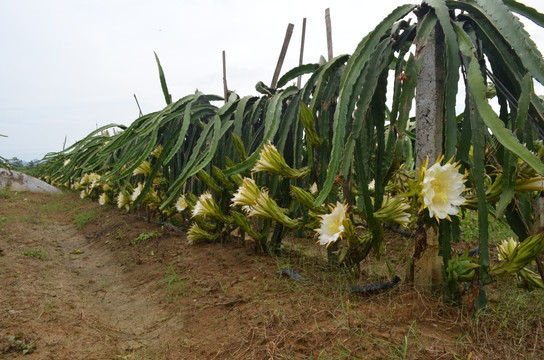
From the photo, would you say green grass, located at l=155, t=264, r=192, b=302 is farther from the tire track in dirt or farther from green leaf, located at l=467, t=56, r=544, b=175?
green leaf, located at l=467, t=56, r=544, b=175

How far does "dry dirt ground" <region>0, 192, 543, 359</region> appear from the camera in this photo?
1.13 metres

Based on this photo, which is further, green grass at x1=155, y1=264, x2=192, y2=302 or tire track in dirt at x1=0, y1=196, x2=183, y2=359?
green grass at x1=155, y1=264, x2=192, y2=302

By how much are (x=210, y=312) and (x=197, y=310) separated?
3.4 inches

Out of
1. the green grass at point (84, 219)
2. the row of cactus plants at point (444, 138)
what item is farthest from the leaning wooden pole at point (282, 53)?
the green grass at point (84, 219)

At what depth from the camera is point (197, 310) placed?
1665mm

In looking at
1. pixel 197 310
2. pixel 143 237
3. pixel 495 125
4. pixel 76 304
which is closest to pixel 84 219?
pixel 143 237

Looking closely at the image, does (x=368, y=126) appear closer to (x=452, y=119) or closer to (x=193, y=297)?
(x=452, y=119)

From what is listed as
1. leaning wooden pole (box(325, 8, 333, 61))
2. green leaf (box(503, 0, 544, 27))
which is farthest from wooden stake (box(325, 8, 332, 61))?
green leaf (box(503, 0, 544, 27))

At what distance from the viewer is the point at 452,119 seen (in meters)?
1.15

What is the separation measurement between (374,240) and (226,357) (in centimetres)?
62

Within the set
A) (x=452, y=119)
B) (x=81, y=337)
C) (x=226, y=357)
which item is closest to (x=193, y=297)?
(x=81, y=337)

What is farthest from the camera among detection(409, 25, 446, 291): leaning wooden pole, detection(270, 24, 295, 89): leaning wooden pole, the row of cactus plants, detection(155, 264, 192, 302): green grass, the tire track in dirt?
detection(270, 24, 295, 89): leaning wooden pole

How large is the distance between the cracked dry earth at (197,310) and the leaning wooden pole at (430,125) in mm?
77

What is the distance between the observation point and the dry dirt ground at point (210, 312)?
1.13 m
